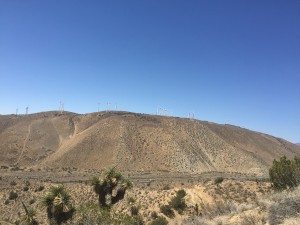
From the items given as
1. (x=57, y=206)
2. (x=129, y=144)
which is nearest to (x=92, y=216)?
(x=57, y=206)

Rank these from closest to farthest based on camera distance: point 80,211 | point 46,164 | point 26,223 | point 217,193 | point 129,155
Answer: point 80,211, point 26,223, point 217,193, point 46,164, point 129,155

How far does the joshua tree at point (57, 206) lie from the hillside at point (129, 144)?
210 ft

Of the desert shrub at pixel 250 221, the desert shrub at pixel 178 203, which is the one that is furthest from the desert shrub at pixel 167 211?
the desert shrub at pixel 250 221

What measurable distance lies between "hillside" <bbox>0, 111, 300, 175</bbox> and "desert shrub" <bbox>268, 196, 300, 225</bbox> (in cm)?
7196

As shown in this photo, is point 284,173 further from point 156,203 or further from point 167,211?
point 156,203

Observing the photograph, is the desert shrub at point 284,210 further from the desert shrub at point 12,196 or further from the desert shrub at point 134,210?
the desert shrub at point 12,196

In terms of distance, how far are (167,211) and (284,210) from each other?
21.5 metres

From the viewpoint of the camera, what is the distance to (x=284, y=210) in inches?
559

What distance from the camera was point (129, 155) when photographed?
309 ft

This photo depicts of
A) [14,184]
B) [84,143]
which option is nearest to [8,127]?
[84,143]

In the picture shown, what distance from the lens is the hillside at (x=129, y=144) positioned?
92062 millimetres

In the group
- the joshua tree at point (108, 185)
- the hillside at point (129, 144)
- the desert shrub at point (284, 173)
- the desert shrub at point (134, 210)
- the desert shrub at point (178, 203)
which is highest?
the hillside at point (129, 144)

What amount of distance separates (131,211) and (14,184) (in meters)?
19.1

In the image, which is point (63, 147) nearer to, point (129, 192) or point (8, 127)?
point (8, 127)
